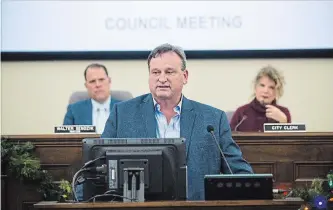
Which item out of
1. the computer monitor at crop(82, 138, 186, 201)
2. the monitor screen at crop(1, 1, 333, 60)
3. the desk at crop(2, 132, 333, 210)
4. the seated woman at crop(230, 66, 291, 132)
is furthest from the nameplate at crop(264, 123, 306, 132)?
the computer monitor at crop(82, 138, 186, 201)

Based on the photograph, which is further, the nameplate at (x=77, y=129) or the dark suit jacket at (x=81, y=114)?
the dark suit jacket at (x=81, y=114)

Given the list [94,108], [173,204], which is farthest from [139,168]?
[94,108]

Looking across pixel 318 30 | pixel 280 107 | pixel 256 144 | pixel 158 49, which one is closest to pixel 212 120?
pixel 158 49

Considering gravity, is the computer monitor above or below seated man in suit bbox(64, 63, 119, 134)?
below

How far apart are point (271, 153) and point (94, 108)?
1.64 meters

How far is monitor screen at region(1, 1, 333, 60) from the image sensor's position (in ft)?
22.8

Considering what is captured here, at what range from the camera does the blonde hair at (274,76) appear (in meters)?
6.90

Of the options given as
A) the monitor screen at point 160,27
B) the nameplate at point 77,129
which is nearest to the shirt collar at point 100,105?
the monitor screen at point 160,27

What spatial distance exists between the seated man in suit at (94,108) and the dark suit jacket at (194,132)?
2.13 metres

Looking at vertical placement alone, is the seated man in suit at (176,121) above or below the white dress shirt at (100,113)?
below

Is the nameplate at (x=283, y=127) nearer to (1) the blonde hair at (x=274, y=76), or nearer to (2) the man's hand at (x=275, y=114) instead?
(2) the man's hand at (x=275, y=114)

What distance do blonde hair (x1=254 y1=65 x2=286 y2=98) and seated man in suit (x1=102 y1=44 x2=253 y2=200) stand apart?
2479 mm

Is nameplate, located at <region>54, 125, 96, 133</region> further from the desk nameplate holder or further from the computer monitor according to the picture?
the computer monitor

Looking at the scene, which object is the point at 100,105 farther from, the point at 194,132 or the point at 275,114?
the point at 194,132
